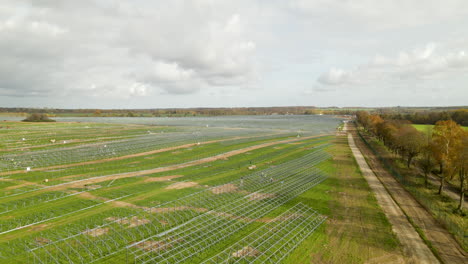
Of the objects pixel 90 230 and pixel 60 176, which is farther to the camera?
pixel 60 176

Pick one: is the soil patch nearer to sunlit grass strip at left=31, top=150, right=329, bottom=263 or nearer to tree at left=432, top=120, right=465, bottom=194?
sunlit grass strip at left=31, top=150, right=329, bottom=263

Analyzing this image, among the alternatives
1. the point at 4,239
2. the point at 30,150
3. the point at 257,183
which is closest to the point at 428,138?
the point at 257,183

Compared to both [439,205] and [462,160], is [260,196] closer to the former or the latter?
[439,205]

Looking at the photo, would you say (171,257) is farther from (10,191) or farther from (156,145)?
(156,145)

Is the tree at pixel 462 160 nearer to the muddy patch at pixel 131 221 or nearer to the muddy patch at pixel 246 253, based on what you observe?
the muddy patch at pixel 246 253

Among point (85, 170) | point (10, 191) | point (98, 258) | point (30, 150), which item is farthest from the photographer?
point (30, 150)
